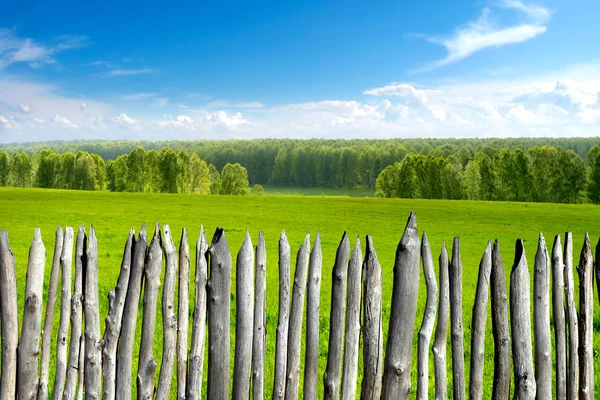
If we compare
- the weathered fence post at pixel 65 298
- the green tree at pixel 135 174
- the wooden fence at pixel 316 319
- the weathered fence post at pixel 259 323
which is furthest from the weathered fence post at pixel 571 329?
the green tree at pixel 135 174

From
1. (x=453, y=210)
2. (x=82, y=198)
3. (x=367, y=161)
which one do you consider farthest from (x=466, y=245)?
(x=367, y=161)

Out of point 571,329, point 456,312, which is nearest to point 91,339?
point 456,312

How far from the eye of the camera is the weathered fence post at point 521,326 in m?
4.42

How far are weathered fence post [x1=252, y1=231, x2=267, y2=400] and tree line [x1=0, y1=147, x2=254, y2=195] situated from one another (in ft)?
302

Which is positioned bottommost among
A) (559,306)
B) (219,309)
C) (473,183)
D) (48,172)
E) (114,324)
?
(48,172)

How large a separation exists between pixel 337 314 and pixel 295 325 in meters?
0.39

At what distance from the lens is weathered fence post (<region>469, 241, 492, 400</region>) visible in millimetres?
4367

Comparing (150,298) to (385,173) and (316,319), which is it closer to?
(316,319)

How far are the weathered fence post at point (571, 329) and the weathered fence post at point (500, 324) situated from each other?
0.60m

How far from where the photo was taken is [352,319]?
443 cm

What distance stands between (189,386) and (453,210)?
3954 centimetres

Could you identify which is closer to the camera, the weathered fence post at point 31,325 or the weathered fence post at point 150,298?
the weathered fence post at point 150,298

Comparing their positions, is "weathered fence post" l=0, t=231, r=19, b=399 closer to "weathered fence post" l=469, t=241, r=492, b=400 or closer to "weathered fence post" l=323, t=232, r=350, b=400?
"weathered fence post" l=323, t=232, r=350, b=400

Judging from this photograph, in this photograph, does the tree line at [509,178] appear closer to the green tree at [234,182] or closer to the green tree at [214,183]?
the green tree at [234,182]
